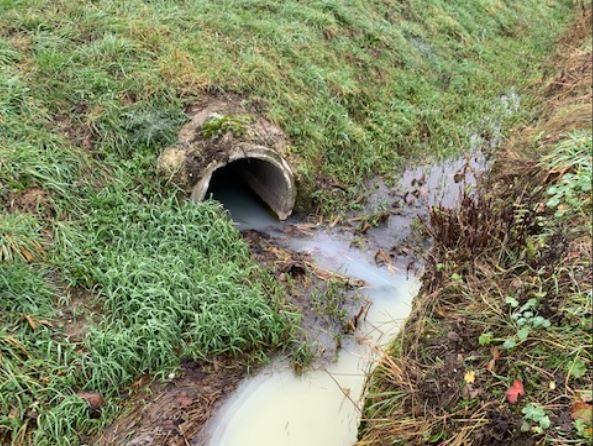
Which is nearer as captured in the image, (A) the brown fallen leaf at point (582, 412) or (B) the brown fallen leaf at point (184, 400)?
(A) the brown fallen leaf at point (582, 412)

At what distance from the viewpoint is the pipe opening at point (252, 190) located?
24.5ft

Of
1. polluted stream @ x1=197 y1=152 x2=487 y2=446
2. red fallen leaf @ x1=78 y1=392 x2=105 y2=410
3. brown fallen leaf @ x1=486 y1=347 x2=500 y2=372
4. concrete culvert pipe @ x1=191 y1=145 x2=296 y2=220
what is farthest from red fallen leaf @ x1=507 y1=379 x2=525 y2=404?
concrete culvert pipe @ x1=191 y1=145 x2=296 y2=220

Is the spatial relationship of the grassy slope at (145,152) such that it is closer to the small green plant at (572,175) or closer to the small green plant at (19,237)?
the small green plant at (19,237)

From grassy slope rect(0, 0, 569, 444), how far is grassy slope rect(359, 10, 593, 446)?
5.35ft

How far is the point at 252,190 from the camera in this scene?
811cm

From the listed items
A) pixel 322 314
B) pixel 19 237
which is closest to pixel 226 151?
pixel 322 314

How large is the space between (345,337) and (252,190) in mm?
3144

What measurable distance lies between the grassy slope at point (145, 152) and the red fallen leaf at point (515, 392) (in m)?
2.46

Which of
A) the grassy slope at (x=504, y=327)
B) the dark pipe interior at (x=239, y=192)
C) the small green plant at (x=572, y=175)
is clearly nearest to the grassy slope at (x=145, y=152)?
the dark pipe interior at (x=239, y=192)

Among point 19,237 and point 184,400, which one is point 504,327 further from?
point 19,237

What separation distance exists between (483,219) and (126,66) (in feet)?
16.0

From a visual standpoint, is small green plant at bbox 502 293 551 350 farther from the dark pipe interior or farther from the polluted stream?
the dark pipe interior

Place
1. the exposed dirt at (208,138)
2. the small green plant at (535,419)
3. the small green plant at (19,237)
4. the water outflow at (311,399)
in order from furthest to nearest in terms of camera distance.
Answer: the exposed dirt at (208,138) → the small green plant at (19,237) → the water outflow at (311,399) → the small green plant at (535,419)

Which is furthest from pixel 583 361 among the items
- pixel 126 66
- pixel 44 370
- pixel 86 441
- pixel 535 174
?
pixel 126 66
